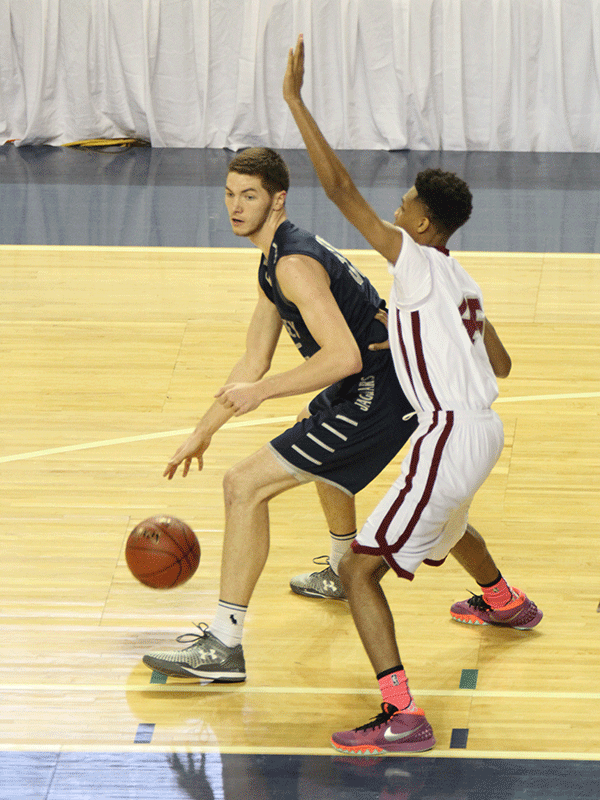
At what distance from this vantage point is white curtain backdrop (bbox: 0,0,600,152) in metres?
11.6

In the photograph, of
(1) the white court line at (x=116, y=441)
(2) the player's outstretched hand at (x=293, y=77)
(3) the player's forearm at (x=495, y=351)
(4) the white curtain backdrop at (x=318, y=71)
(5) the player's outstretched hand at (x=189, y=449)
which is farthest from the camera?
(4) the white curtain backdrop at (x=318, y=71)

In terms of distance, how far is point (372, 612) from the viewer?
348cm

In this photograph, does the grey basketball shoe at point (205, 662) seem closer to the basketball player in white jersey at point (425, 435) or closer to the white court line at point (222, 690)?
the white court line at point (222, 690)

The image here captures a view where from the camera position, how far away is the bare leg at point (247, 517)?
149 inches

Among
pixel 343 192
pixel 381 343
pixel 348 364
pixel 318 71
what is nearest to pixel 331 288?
pixel 381 343

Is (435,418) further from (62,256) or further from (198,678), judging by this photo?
(62,256)

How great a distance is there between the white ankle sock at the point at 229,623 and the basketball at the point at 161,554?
13.2 inches

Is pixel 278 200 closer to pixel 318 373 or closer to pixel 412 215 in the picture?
pixel 412 215

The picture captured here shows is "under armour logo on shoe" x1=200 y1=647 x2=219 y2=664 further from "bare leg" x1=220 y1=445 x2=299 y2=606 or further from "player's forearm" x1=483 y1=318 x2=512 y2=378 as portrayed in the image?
"player's forearm" x1=483 y1=318 x2=512 y2=378

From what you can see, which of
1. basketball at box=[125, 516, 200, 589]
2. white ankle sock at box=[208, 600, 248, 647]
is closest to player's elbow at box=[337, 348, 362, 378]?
white ankle sock at box=[208, 600, 248, 647]

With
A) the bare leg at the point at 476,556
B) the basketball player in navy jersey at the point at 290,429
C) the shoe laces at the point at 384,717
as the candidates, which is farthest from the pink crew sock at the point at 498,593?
the shoe laces at the point at 384,717

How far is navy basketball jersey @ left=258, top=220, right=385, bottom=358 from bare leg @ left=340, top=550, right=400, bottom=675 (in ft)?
2.63

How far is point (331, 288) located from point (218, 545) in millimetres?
1430

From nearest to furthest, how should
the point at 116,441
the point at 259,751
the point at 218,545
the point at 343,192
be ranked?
1. the point at 343,192
2. the point at 259,751
3. the point at 218,545
4. the point at 116,441
